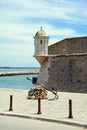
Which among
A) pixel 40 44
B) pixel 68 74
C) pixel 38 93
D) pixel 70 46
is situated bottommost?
pixel 38 93

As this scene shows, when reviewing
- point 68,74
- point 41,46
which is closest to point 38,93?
point 68,74

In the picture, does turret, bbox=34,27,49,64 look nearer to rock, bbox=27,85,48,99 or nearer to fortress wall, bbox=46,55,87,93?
fortress wall, bbox=46,55,87,93

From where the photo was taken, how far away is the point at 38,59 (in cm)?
2367

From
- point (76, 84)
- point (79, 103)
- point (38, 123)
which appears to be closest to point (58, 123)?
point (38, 123)

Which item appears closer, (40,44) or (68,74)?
(68,74)

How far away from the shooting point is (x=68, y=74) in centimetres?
2189

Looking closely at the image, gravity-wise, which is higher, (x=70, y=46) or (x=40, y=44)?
(x=40, y=44)

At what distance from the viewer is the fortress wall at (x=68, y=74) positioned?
68.5 ft

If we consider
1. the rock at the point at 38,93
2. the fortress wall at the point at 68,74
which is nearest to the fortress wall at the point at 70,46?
the fortress wall at the point at 68,74

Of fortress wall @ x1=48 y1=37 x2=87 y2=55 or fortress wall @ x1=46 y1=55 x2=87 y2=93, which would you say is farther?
fortress wall @ x1=48 y1=37 x2=87 y2=55

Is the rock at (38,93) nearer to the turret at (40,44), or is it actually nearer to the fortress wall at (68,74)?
the fortress wall at (68,74)

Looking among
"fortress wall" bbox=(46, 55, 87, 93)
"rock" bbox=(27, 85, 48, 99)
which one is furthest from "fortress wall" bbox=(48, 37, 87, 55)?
"rock" bbox=(27, 85, 48, 99)

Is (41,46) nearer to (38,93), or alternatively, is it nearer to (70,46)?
(70,46)

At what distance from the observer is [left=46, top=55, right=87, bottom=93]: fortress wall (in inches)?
822
